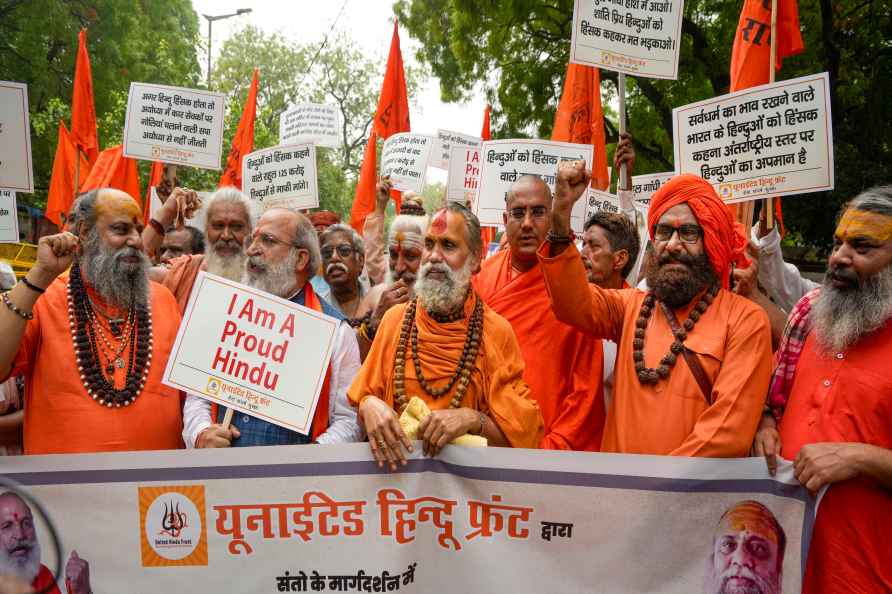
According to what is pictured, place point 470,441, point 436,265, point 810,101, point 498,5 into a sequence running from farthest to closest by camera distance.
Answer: point 498,5 < point 810,101 < point 436,265 < point 470,441

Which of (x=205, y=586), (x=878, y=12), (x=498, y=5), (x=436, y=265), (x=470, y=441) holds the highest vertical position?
(x=498, y=5)

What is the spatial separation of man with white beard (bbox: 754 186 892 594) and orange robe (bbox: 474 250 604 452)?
2.64 ft

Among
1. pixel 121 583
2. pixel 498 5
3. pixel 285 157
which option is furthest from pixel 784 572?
pixel 498 5

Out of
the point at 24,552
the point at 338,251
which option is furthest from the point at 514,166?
the point at 24,552

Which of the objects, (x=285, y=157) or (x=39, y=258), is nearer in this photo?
(x=39, y=258)

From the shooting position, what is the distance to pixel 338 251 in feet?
17.6

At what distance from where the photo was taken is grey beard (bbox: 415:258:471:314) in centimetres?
335

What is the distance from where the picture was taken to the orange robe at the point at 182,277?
4.19 metres

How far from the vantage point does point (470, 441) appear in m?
2.99

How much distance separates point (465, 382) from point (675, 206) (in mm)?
1040

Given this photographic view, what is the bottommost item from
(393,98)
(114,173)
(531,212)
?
(531,212)

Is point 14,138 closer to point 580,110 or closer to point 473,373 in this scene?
point 473,373

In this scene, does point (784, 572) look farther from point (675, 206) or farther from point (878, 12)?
point (878, 12)

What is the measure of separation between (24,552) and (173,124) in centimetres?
437
